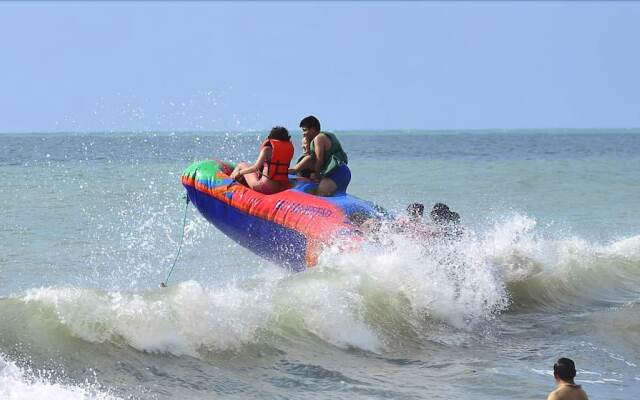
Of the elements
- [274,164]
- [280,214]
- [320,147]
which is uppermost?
[320,147]

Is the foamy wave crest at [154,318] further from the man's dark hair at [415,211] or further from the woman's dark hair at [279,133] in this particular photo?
the woman's dark hair at [279,133]

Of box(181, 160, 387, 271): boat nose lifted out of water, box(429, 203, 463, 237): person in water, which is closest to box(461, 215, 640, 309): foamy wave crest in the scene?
box(429, 203, 463, 237): person in water

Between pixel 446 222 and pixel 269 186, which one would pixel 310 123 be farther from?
pixel 446 222

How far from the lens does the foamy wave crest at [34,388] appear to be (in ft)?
16.1

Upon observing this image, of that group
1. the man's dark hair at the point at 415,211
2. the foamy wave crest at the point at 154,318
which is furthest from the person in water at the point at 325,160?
the foamy wave crest at the point at 154,318

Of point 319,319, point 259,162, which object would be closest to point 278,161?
point 259,162

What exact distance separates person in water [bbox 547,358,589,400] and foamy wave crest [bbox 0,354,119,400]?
94.2 inches

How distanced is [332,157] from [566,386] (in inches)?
185

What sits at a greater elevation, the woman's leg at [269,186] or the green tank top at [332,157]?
the green tank top at [332,157]

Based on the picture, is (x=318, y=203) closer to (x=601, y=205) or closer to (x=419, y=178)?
(x=601, y=205)

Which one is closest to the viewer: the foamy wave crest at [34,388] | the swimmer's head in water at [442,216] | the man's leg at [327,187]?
the foamy wave crest at [34,388]

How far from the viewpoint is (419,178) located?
25.5m

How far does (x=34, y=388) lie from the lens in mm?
4984

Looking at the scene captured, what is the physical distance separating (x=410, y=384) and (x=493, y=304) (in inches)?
92.6
